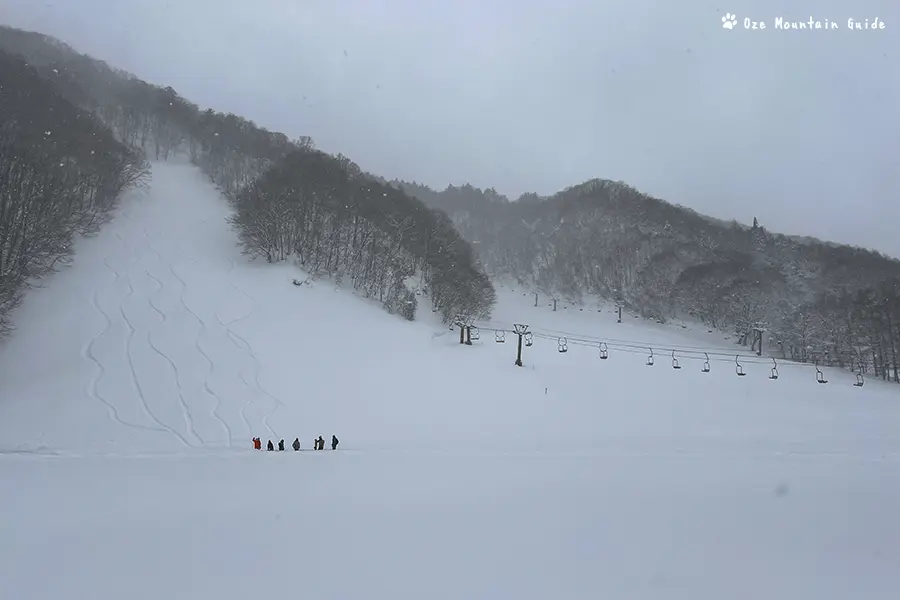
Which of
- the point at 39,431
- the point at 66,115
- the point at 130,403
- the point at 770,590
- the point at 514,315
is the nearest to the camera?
the point at 770,590

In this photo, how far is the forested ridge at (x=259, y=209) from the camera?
2742cm

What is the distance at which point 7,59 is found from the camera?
4262cm

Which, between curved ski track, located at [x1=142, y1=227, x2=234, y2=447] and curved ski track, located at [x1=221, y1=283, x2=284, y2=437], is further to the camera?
curved ski track, located at [x1=221, y1=283, x2=284, y2=437]

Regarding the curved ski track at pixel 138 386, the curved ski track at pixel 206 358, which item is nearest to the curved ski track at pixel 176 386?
the curved ski track at pixel 138 386

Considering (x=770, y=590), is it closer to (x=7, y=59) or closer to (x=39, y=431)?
(x=39, y=431)

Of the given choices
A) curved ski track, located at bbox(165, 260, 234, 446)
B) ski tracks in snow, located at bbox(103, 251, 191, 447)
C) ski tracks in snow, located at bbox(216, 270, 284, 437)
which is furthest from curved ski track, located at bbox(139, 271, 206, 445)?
ski tracks in snow, located at bbox(216, 270, 284, 437)

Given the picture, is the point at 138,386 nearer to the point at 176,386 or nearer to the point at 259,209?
the point at 176,386

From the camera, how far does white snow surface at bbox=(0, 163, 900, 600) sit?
22.9 feet

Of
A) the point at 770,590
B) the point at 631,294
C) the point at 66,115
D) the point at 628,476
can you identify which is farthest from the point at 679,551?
the point at 631,294

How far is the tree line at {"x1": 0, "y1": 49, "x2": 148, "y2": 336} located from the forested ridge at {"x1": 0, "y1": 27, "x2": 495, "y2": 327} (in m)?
0.10

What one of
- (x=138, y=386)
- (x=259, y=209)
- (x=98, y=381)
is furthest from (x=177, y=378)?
(x=259, y=209)

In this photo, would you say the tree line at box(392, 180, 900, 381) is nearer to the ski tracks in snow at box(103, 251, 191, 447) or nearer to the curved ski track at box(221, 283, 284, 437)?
the curved ski track at box(221, 283, 284, 437)

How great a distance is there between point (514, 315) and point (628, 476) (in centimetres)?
4814

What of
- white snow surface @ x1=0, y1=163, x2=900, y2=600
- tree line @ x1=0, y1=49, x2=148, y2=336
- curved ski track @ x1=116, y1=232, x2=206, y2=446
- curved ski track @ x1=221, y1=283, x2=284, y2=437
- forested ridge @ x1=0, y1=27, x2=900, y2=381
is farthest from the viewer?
forested ridge @ x1=0, y1=27, x2=900, y2=381
